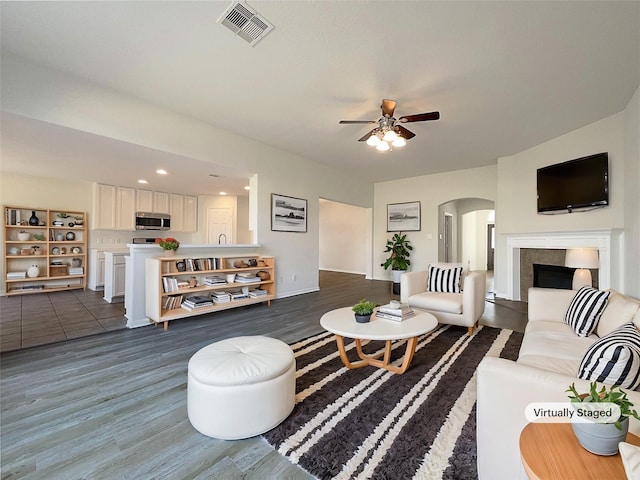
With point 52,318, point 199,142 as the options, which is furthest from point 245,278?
point 52,318

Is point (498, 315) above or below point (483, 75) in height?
below

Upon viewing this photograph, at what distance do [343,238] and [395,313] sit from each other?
24.2ft

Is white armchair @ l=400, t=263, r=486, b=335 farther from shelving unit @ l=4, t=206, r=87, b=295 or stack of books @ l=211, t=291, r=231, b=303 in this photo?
shelving unit @ l=4, t=206, r=87, b=295

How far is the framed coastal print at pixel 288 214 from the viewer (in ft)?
16.7

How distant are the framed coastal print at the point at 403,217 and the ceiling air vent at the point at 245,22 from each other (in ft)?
19.0

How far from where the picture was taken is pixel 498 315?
414 cm

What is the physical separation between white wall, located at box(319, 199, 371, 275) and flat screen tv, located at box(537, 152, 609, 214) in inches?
196

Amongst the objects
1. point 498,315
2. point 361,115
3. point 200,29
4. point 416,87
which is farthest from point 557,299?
point 200,29

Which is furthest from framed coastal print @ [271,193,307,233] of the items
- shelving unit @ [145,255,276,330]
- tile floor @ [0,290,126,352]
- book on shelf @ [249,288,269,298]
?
tile floor @ [0,290,126,352]

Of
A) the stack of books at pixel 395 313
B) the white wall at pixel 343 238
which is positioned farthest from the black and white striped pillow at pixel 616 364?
the white wall at pixel 343 238

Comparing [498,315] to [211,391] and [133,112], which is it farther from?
[133,112]

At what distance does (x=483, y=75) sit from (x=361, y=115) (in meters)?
1.38

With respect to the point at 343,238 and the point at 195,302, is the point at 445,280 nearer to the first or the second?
the point at 195,302

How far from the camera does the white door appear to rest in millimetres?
7637
